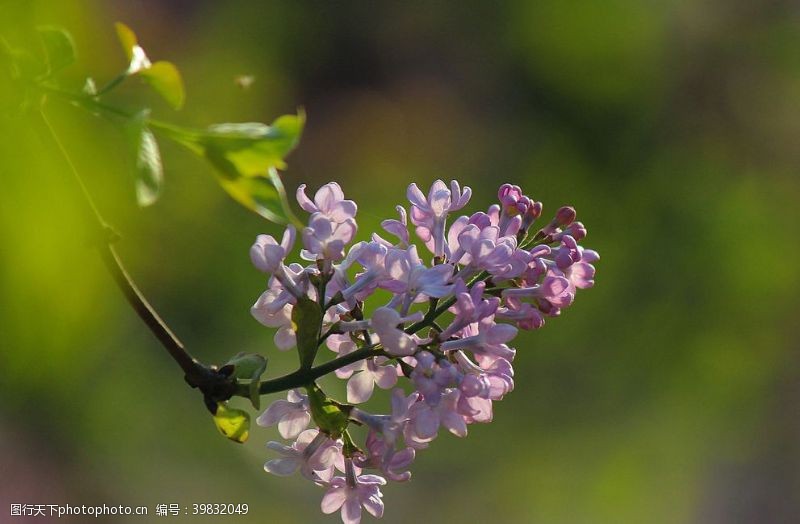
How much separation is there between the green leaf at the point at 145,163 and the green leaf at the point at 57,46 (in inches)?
2.7

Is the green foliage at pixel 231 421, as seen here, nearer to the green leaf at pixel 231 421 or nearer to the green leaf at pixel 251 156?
the green leaf at pixel 231 421

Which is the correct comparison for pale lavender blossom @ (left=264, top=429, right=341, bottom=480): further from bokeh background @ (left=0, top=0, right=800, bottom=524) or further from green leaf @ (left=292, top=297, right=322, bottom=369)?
bokeh background @ (left=0, top=0, right=800, bottom=524)

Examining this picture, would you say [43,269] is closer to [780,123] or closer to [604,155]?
[604,155]

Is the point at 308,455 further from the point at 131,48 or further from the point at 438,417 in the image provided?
the point at 131,48

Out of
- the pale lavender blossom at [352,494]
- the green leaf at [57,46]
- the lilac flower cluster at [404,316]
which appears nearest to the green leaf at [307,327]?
the lilac flower cluster at [404,316]

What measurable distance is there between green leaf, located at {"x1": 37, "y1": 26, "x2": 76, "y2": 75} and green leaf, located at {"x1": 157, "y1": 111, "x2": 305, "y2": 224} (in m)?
0.07

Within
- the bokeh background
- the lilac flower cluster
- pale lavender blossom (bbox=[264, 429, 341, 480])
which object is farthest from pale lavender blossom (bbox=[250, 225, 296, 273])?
the bokeh background

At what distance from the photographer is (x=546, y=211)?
3.42 m

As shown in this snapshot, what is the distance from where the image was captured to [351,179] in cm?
362

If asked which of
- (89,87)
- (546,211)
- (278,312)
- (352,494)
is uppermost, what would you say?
(89,87)

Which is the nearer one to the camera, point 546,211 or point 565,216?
point 565,216

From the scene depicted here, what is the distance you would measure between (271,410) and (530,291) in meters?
0.18

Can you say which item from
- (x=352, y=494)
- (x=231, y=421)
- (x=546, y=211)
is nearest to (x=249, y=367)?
(x=231, y=421)

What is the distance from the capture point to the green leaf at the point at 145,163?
1.21 feet
